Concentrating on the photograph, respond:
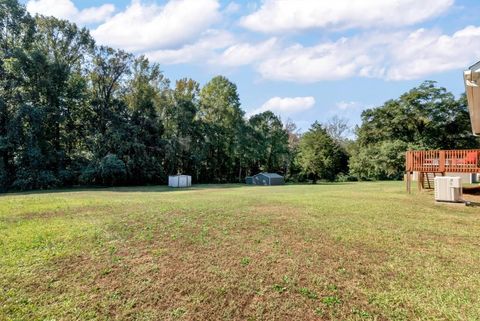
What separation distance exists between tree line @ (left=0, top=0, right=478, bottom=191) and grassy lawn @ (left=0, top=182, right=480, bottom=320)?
59.8 ft

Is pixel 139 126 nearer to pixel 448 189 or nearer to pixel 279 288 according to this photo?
pixel 448 189

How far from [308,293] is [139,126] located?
85.5ft

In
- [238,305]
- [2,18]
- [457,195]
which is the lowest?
[238,305]

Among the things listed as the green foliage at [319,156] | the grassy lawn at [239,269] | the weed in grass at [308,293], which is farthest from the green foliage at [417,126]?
the weed in grass at [308,293]

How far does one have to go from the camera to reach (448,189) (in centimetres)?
989

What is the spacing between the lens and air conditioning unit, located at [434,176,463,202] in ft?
31.8

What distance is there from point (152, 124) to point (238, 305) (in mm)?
26051

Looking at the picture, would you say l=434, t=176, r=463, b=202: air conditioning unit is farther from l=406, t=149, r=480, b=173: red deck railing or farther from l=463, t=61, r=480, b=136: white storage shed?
l=406, t=149, r=480, b=173: red deck railing

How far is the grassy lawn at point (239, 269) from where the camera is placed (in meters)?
3.28

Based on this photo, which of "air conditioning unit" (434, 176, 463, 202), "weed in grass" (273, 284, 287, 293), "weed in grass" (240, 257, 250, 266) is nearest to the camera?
"weed in grass" (273, 284, 287, 293)

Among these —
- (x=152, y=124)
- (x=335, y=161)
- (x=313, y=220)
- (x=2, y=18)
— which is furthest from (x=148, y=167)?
(x=313, y=220)

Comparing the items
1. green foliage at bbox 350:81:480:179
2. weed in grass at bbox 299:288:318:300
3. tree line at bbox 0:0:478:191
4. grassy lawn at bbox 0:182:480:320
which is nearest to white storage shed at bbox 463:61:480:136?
grassy lawn at bbox 0:182:480:320

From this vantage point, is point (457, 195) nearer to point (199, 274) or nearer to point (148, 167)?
point (199, 274)

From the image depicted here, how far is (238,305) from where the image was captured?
11.1 ft
